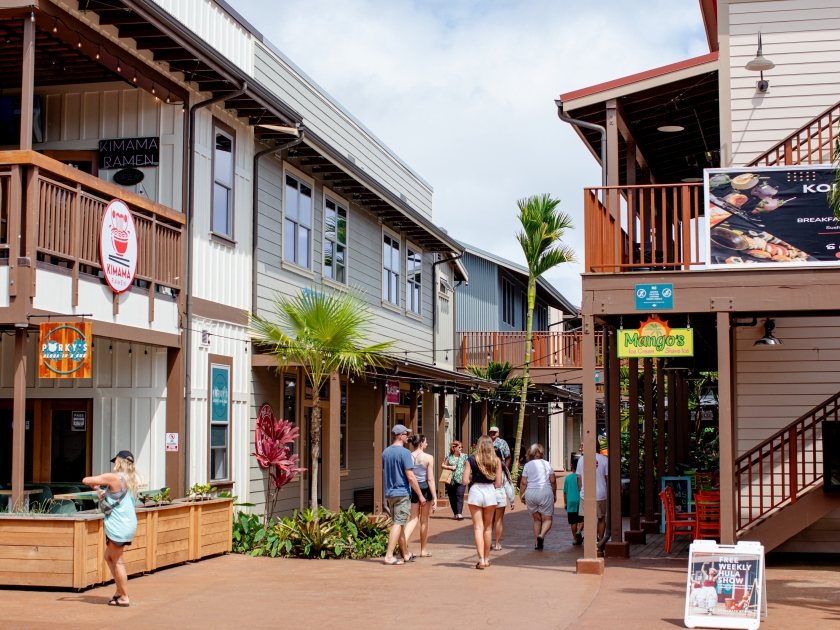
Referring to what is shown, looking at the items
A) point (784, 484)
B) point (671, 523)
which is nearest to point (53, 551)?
point (671, 523)

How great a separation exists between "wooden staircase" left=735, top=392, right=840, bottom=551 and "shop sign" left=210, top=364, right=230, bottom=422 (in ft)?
22.7

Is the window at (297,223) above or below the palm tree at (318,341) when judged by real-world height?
above

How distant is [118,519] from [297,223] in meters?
8.85

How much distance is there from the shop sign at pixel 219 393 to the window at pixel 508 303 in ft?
76.8

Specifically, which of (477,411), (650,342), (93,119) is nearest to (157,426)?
(93,119)

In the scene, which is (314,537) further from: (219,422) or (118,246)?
(118,246)

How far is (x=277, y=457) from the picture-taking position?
15414 millimetres

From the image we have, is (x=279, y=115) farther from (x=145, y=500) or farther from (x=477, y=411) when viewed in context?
(x=477, y=411)

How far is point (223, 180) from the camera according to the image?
14.8 m

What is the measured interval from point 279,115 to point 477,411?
18427 millimetres

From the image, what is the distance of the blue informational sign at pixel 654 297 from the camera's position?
1204 centimetres

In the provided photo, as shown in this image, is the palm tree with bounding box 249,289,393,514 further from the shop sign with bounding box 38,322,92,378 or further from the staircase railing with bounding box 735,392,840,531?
the staircase railing with bounding box 735,392,840,531

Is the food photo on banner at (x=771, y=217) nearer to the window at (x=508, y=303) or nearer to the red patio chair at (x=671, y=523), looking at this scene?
the red patio chair at (x=671, y=523)

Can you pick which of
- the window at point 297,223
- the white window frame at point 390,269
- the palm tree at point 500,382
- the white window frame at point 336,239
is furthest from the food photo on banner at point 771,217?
the palm tree at point 500,382
